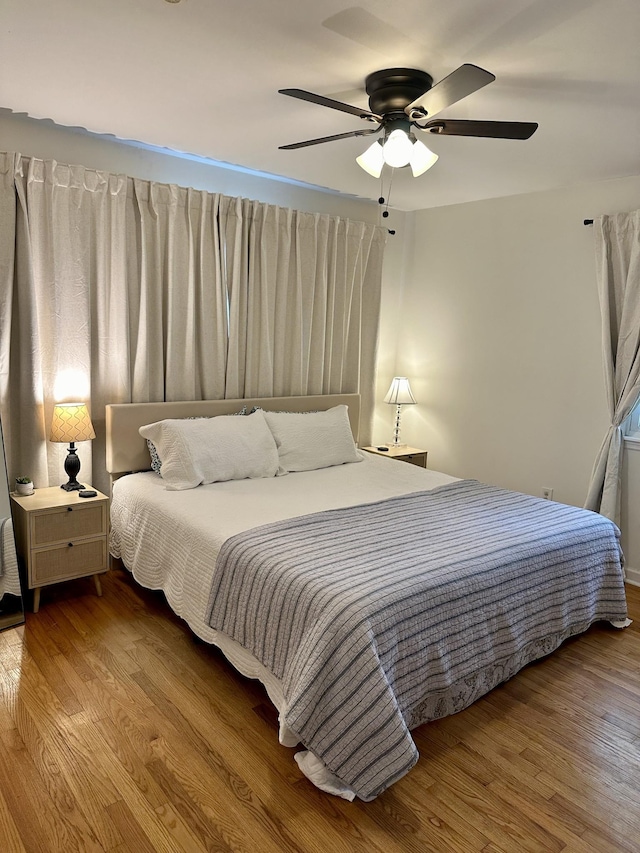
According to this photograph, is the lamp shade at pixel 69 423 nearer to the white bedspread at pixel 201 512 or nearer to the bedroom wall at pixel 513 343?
the white bedspread at pixel 201 512

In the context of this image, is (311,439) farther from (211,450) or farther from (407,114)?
(407,114)

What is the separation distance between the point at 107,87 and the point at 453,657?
275cm

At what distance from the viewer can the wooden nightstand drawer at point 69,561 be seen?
9.66 ft

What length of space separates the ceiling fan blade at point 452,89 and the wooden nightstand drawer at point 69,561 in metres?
2.55

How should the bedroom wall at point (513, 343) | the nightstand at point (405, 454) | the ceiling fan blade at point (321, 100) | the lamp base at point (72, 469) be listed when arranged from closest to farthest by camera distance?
the ceiling fan blade at point (321, 100)
the lamp base at point (72, 469)
the bedroom wall at point (513, 343)
the nightstand at point (405, 454)

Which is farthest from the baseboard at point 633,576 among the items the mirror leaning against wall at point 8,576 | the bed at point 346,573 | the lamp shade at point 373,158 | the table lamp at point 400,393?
the mirror leaning against wall at point 8,576

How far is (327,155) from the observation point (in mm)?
3393

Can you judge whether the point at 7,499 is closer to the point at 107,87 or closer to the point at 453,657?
the point at 107,87

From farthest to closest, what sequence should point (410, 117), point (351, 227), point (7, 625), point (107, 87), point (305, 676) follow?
point (351, 227) < point (7, 625) < point (107, 87) < point (410, 117) < point (305, 676)

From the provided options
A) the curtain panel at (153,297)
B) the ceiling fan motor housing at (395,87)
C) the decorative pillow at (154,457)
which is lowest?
the decorative pillow at (154,457)

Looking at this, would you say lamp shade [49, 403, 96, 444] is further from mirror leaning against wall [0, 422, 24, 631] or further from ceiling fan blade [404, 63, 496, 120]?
ceiling fan blade [404, 63, 496, 120]

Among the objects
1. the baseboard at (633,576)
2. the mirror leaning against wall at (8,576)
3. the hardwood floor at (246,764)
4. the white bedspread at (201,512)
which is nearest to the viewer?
the hardwood floor at (246,764)

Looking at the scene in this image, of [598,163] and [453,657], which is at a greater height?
[598,163]

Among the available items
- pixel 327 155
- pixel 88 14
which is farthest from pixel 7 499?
pixel 327 155
